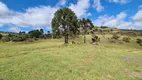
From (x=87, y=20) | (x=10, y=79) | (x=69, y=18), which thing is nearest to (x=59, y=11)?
(x=69, y=18)

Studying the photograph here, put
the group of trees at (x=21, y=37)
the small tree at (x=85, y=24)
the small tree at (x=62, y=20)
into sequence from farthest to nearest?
1. the group of trees at (x=21, y=37)
2. the small tree at (x=85, y=24)
3. the small tree at (x=62, y=20)

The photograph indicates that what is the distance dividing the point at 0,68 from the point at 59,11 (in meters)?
41.7

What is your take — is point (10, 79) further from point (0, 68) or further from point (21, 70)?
point (0, 68)

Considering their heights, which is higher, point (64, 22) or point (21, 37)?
point (64, 22)

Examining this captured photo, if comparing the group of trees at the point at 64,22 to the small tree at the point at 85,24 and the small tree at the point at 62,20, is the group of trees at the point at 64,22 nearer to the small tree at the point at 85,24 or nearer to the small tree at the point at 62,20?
the small tree at the point at 62,20

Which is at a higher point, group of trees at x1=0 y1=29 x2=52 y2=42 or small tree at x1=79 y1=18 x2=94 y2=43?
small tree at x1=79 y1=18 x2=94 y2=43

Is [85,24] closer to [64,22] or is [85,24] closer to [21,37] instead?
[64,22]

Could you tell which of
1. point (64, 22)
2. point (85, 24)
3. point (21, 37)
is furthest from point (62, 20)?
point (21, 37)

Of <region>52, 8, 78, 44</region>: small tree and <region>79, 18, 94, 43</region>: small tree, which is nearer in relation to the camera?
<region>52, 8, 78, 44</region>: small tree

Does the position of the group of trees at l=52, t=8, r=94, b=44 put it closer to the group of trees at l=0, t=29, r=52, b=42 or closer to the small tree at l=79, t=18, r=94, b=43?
the small tree at l=79, t=18, r=94, b=43

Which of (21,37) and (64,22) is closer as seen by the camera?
(64,22)

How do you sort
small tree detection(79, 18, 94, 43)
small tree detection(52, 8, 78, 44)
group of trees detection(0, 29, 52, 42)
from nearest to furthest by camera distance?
small tree detection(52, 8, 78, 44) → small tree detection(79, 18, 94, 43) → group of trees detection(0, 29, 52, 42)

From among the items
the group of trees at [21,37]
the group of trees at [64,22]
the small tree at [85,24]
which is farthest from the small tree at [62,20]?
the group of trees at [21,37]

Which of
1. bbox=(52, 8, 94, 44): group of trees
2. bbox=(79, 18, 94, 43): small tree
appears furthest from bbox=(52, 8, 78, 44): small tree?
bbox=(79, 18, 94, 43): small tree
